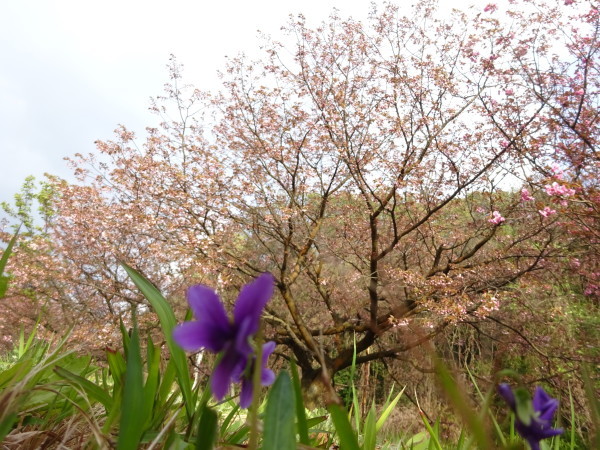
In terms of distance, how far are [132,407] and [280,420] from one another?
27 cm

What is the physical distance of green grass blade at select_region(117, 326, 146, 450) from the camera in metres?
0.59

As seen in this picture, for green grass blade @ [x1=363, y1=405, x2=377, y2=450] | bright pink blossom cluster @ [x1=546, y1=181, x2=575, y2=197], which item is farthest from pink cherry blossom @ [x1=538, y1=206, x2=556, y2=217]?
green grass blade @ [x1=363, y1=405, x2=377, y2=450]

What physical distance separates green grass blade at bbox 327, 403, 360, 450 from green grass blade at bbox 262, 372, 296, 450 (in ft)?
0.50

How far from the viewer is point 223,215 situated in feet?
31.0

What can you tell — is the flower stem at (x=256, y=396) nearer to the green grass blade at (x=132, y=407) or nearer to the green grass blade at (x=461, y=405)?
the green grass blade at (x=461, y=405)

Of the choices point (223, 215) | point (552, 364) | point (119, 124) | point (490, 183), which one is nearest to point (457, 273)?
point (490, 183)

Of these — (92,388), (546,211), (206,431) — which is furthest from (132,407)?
(546,211)

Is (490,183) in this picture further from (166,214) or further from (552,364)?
(166,214)

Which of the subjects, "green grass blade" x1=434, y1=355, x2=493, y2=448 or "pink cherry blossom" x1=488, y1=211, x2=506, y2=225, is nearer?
"green grass blade" x1=434, y1=355, x2=493, y2=448

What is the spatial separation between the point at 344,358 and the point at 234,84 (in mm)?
7023

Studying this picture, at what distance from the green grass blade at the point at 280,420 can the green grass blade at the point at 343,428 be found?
0.15 metres

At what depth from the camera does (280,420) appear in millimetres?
464

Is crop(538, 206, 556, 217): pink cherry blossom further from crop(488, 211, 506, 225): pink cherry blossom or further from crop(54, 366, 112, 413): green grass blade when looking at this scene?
crop(54, 366, 112, 413): green grass blade

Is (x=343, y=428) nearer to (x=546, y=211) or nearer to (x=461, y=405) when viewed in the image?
(x=461, y=405)
